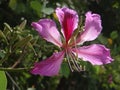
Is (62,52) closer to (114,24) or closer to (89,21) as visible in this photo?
(89,21)

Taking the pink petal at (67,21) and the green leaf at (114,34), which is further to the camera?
the green leaf at (114,34)

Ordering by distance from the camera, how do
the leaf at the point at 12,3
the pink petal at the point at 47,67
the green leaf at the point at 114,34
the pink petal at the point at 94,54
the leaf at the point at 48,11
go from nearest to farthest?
the pink petal at the point at 47,67
the pink petal at the point at 94,54
the leaf at the point at 12,3
the leaf at the point at 48,11
the green leaf at the point at 114,34

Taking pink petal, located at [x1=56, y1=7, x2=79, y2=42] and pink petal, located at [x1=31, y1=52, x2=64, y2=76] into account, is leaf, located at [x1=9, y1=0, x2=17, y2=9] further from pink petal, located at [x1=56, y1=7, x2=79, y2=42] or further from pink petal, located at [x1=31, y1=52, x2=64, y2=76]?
pink petal, located at [x1=31, y1=52, x2=64, y2=76]

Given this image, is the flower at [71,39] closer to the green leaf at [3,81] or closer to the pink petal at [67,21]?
the pink petal at [67,21]

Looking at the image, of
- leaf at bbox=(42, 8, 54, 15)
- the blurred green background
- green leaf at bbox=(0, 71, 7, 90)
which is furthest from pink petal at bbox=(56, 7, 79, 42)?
leaf at bbox=(42, 8, 54, 15)

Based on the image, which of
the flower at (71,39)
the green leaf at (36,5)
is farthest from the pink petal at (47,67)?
the green leaf at (36,5)

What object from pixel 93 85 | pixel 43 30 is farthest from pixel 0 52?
pixel 93 85

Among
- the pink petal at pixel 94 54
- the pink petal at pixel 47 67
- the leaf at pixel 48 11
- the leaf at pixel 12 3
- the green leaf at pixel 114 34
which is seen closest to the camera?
the pink petal at pixel 47 67

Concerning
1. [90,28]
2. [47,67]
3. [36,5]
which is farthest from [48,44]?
[47,67]
